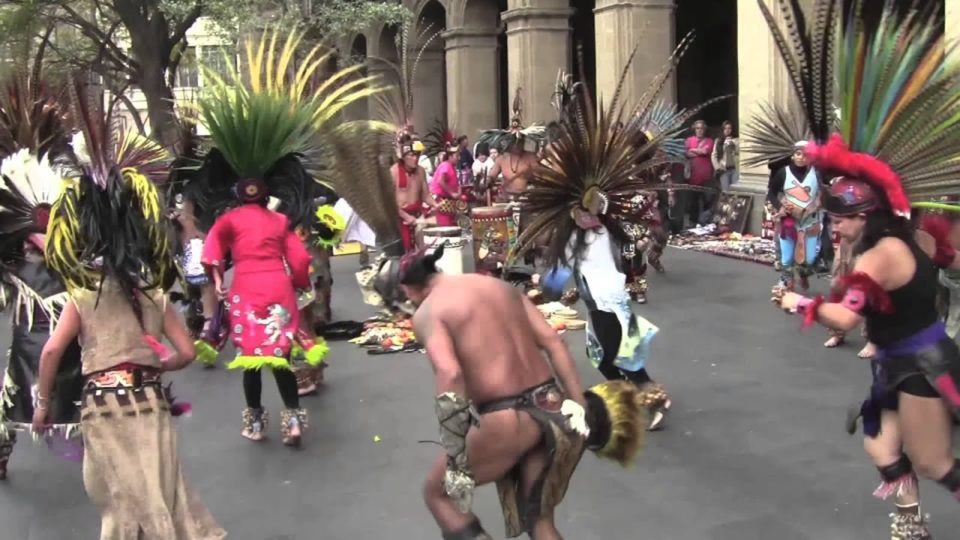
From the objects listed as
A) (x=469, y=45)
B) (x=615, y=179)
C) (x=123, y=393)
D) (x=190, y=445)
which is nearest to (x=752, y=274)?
(x=615, y=179)

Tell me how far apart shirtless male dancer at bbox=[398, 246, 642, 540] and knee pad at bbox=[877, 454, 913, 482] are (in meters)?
1.22

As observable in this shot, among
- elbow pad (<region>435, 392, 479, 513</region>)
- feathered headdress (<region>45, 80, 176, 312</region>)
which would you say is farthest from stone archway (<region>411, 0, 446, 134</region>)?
elbow pad (<region>435, 392, 479, 513</region>)

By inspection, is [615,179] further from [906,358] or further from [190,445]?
[190,445]

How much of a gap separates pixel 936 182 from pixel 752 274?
8.85 metres

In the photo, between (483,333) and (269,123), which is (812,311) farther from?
(269,123)

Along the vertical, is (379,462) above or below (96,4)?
below

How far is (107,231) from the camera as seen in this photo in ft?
14.1

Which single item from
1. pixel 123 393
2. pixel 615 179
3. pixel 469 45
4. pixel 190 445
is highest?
pixel 469 45

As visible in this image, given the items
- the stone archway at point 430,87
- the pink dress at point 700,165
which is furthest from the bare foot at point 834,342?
the stone archway at point 430,87

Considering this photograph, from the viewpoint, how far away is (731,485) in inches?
221

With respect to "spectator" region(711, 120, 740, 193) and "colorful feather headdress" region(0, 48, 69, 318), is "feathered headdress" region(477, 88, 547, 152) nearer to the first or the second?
"spectator" region(711, 120, 740, 193)

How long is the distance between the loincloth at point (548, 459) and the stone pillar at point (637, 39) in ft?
48.2

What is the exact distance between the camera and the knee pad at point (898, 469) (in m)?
4.25

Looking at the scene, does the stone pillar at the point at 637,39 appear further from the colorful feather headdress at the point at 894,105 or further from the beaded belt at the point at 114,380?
the beaded belt at the point at 114,380
